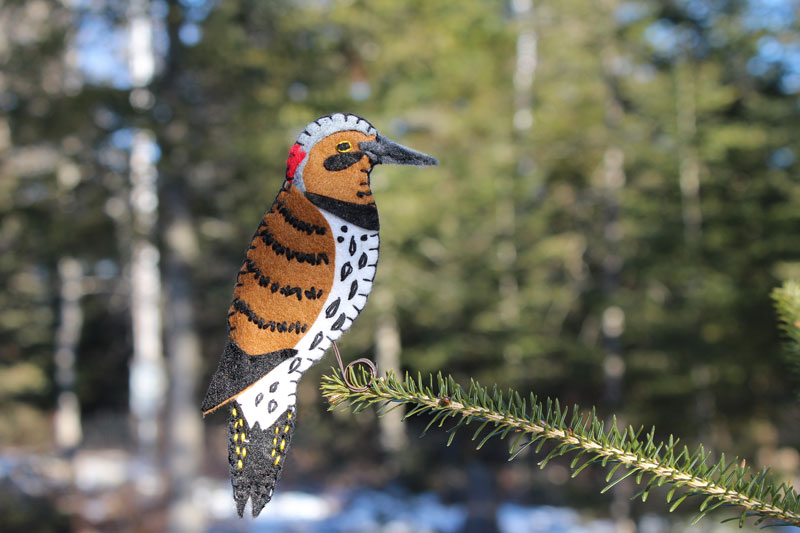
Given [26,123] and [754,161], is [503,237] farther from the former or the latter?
[26,123]

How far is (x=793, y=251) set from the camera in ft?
25.2

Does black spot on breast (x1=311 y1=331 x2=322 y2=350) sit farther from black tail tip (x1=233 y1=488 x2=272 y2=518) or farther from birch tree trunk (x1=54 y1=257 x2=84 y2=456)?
birch tree trunk (x1=54 y1=257 x2=84 y2=456)

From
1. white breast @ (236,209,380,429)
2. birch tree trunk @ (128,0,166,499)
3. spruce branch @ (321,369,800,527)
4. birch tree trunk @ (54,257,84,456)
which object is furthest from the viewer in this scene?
birch tree trunk @ (54,257,84,456)

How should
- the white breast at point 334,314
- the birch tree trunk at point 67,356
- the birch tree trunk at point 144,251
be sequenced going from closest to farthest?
the white breast at point 334,314 → the birch tree trunk at point 144,251 → the birch tree trunk at point 67,356

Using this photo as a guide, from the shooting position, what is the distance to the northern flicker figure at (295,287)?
123 cm

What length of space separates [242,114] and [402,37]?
2990 mm

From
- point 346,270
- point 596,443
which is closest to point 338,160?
point 346,270

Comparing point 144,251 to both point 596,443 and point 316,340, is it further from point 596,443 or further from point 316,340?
point 596,443

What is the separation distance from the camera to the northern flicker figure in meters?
1.23

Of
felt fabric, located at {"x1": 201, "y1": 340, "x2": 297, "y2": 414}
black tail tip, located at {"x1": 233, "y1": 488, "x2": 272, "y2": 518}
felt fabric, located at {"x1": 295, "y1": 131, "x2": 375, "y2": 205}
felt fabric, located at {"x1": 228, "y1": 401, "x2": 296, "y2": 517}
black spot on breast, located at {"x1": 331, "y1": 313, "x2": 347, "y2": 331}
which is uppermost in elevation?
felt fabric, located at {"x1": 295, "y1": 131, "x2": 375, "y2": 205}

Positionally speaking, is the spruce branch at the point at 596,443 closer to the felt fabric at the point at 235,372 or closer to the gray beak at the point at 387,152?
the felt fabric at the point at 235,372

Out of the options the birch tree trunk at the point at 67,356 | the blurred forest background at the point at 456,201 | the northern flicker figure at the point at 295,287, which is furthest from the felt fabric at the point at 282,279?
the birch tree trunk at the point at 67,356

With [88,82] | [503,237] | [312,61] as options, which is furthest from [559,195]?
[88,82]

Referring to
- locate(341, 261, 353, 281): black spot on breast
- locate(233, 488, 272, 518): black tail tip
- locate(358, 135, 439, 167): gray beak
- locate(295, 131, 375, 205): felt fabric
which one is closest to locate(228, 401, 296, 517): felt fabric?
locate(233, 488, 272, 518): black tail tip
